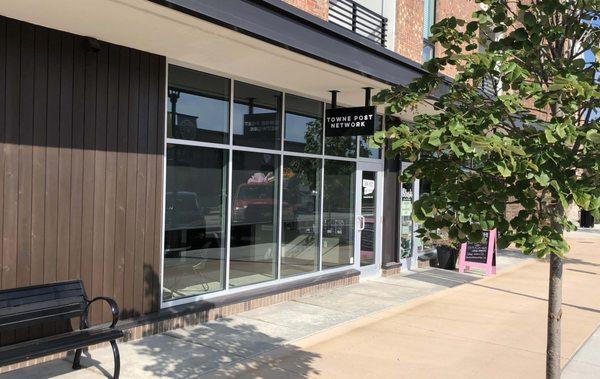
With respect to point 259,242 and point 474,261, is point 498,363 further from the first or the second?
point 474,261

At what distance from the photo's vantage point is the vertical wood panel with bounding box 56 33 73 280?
208 inches

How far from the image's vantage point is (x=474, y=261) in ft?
36.3

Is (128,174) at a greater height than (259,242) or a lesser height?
greater

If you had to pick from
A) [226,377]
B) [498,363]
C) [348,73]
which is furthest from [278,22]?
[498,363]

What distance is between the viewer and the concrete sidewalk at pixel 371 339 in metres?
5.11

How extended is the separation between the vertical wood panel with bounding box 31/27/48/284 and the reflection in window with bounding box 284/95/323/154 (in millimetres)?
3833

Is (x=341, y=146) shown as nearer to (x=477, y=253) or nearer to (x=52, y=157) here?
(x=477, y=253)

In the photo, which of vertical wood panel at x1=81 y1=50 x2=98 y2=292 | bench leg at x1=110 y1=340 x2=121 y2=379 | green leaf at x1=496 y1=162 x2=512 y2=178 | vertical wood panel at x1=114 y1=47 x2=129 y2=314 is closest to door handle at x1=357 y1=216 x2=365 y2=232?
vertical wood panel at x1=114 y1=47 x2=129 y2=314

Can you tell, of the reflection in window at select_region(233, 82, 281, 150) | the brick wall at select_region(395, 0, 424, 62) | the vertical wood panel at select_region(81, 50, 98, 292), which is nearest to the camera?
the vertical wood panel at select_region(81, 50, 98, 292)

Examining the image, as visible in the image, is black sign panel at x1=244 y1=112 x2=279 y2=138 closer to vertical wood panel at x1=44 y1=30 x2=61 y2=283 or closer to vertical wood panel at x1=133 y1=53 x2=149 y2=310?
vertical wood panel at x1=133 y1=53 x2=149 y2=310

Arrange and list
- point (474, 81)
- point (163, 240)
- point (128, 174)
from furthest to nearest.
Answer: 1. point (163, 240)
2. point (128, 174)
3. point (474, 81)

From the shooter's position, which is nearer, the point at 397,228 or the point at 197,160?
the point at 197,160

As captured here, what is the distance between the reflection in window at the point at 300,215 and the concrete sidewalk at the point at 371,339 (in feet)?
2.16

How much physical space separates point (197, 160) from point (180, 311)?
6.02 ft
